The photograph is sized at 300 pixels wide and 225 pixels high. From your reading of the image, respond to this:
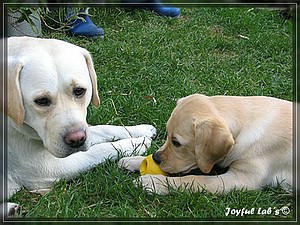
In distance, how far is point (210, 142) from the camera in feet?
10.7

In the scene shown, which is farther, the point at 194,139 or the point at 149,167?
the point at 149,167

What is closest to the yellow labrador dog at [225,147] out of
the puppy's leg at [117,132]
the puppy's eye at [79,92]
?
the puppy's leg at [117,132]

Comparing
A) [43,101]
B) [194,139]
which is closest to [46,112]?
[43,101]

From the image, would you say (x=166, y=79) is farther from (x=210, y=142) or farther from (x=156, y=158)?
(x=210, y=142)

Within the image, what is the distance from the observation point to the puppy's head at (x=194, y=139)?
3270 millimetres

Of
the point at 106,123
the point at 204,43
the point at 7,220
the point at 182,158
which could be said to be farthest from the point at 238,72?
the point at 7,220

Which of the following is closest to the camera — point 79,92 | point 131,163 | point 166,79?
point 79,92

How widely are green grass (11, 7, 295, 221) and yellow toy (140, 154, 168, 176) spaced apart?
0.08 metres

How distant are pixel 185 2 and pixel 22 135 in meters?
3.03

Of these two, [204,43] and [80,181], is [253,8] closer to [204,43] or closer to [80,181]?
[204,43]

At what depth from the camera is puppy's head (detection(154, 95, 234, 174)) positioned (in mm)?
3270

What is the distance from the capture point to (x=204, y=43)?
5.88m

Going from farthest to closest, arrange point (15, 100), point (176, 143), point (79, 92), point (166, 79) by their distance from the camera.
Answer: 1. point (166, 79)
2. point (176, 143)
3. point (79, 92)
4. point (15, 100)

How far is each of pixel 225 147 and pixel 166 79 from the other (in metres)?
1.81
